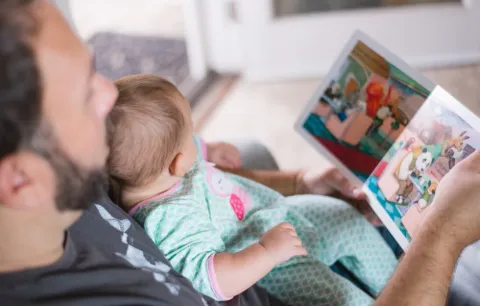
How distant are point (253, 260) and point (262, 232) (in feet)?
0.61

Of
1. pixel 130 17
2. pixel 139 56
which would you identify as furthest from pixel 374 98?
pixel 130 17

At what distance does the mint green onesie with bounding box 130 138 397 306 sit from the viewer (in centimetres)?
89

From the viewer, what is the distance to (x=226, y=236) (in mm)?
1022

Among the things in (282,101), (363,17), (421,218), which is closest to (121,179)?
(421,218)

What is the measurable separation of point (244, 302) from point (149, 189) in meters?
0.26

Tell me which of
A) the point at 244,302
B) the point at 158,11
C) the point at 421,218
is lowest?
the point at 158,11

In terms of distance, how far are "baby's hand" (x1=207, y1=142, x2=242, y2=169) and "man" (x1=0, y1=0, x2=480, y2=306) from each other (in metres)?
0.41

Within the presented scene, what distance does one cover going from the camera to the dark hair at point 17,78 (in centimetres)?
55

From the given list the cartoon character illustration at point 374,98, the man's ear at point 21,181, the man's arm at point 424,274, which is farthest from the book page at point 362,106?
the man's ear at point 21,181

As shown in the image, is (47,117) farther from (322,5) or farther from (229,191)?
(322,5)

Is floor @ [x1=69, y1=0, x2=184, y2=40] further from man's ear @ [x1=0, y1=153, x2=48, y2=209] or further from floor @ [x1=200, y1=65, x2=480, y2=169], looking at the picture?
man's ear @ [x1=0, y1=153, x2=48, y2=209]

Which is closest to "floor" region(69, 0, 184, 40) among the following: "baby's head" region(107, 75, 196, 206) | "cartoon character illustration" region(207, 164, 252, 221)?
"cartoon character illustration" region(207, 164, 252, 221)

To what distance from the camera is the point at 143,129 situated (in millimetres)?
865

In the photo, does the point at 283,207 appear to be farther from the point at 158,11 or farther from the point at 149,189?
the point at 158,11
